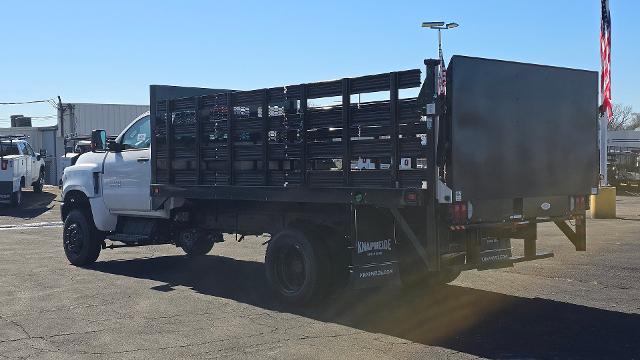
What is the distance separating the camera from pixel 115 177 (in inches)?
434

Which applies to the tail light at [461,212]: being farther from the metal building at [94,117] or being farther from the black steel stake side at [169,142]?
the metal building at [94,117]

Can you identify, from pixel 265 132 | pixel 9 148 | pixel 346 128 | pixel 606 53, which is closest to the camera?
pixel 346 128

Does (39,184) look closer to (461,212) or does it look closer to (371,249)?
(371,249)

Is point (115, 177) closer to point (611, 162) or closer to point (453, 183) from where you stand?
point (453, 183)

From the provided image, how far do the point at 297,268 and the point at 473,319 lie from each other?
2.09m

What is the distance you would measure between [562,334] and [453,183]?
1728 mm

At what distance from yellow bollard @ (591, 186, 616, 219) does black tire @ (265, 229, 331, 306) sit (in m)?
13.5

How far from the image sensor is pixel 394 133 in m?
7.07

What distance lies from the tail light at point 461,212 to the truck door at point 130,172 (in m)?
5.12

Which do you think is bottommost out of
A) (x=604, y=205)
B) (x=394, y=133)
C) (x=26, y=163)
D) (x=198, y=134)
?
(x=604, y=205)

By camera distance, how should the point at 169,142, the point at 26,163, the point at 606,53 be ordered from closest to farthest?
the point at 169,142 < the point at 606,53 < the point at 26,163

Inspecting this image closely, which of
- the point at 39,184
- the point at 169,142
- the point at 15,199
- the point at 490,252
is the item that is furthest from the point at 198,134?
the point at 39,184

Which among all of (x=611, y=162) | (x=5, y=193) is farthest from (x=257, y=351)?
(x=611, y=162)

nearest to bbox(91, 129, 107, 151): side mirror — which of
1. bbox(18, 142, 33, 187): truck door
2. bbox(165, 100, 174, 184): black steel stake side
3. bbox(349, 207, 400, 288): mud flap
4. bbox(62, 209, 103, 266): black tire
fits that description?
bbox(62, 209, 103, 266): black tire
